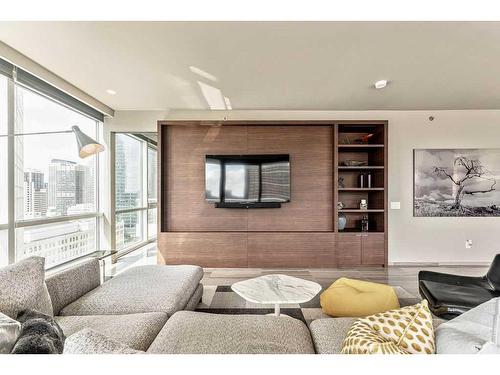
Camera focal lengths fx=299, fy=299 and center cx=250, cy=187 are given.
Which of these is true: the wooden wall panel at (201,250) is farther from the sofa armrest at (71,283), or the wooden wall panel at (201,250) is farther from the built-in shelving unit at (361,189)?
the sofa armrest at (71,283)

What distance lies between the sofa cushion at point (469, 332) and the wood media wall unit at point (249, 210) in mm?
3394

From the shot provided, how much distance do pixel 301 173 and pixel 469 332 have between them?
3.69 m

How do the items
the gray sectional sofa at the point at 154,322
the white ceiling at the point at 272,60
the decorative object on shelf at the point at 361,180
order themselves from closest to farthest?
the gray sectional sofa at the point at 154,322
the white ceiling at the point at 272,60
the decorative object on shelf at the point at 361,180

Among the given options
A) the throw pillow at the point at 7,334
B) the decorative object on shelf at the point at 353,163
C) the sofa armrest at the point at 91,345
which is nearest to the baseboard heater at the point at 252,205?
the decorative object on shelf at the point at 353,163

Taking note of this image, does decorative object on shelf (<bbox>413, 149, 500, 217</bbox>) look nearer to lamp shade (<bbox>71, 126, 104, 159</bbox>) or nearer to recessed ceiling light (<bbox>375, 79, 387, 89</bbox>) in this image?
recessed ceiling light (<bbox>375, 79, 387, 89</bbox>)

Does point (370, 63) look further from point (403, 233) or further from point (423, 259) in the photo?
point (423, 259)

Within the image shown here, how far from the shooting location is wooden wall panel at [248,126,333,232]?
4.63 m

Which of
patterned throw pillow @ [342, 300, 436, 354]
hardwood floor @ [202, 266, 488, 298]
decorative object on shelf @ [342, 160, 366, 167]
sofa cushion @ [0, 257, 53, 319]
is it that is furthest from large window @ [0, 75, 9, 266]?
decorative object on shelf @ [342, 160, 366, 167]

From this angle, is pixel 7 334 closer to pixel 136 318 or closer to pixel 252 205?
pixel 136 318

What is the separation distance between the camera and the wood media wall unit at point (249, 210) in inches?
178

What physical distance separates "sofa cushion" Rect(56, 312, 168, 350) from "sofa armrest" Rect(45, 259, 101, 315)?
0.20m
